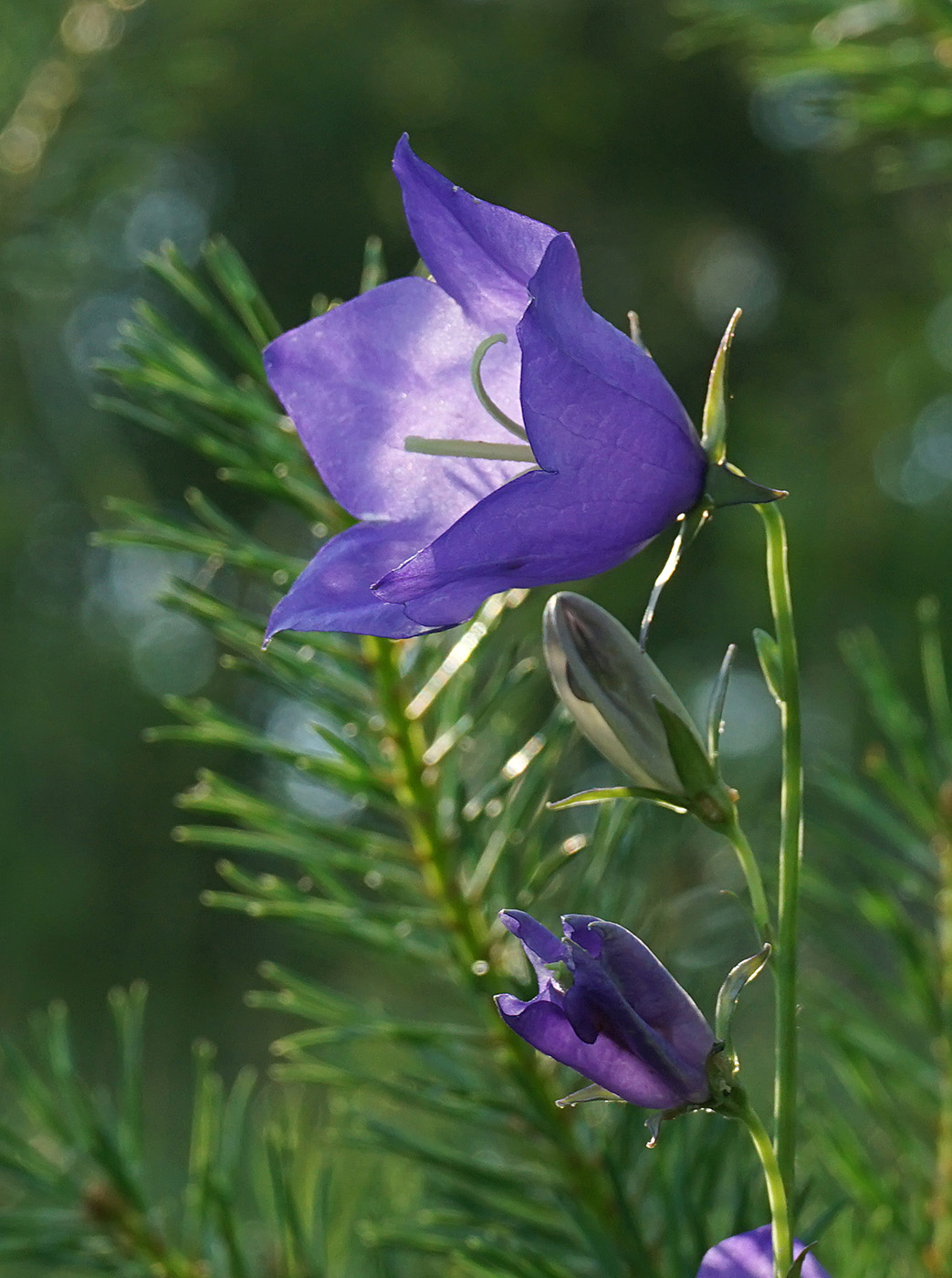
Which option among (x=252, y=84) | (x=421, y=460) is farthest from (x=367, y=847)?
(x=252, y=84)

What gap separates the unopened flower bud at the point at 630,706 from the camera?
0.35 m

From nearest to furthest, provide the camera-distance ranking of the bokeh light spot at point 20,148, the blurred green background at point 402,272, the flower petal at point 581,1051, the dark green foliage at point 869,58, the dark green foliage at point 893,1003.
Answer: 1. the flower petal at point 581,1051
2. the dark green foliage at point 893,1003
3. the dark green foliage at point 869,58
4. the bokeh light spot at point 20,148
5. the blurred green background at point 402,272

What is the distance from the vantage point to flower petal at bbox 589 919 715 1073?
11.8 inches

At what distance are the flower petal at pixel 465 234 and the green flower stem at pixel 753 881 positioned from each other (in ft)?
0.50

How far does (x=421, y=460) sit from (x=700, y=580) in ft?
3.57

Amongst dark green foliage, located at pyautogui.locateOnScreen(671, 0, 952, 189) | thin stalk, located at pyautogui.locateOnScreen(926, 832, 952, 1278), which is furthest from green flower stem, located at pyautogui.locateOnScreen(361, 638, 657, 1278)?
dark green foliage, located at pyautogui.locateOnScreen(671, 0, 952, 189)

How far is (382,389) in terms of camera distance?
0.41 meters

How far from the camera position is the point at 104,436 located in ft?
5.23

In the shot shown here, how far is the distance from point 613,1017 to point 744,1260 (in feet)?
0.23

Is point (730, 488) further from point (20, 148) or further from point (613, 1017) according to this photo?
point (20, 148)

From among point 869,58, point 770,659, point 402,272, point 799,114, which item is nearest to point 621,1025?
point 770,659

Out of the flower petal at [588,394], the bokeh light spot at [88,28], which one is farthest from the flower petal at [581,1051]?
the bokeh light spot at [88,28]

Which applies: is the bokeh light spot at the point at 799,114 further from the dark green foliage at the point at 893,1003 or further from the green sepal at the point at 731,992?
the green sepal at the point at 731,992

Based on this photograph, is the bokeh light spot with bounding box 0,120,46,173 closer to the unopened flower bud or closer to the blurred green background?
the blurred green background
